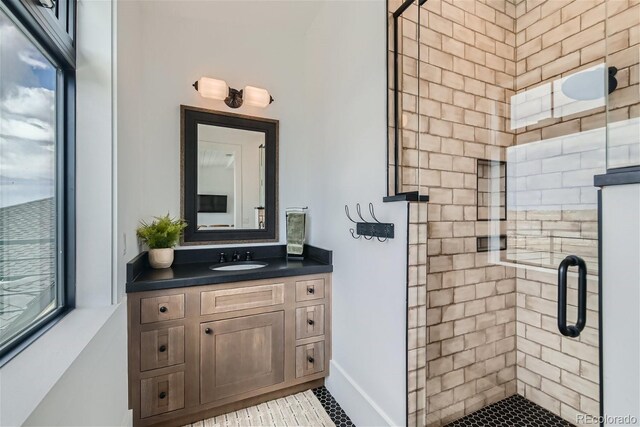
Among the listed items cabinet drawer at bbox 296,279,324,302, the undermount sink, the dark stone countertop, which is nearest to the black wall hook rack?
the dark stone countertop

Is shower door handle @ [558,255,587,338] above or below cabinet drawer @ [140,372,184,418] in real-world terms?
above

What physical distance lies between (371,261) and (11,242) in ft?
5.17

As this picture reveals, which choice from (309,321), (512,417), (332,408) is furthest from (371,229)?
(512,417)

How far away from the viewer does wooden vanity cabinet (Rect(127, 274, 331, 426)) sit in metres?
1.65

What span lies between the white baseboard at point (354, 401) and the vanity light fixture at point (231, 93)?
2186 millimetres

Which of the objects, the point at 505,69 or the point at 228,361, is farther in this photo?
the point at 505,69

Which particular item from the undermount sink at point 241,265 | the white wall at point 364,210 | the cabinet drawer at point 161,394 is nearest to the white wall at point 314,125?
the white wall at point 364,210

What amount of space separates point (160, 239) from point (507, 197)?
2.48 meters

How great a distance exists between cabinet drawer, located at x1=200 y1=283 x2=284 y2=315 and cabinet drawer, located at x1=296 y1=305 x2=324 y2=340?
194mm

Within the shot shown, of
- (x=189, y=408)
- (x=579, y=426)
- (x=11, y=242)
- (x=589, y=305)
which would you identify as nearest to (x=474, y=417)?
(x=579, y=426)

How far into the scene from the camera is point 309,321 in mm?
2082

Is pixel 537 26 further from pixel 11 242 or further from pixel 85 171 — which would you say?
pixel 11 242

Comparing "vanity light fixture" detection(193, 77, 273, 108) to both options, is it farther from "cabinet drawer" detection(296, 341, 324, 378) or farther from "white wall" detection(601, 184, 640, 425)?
"white wall" detection(601, 184, 640, 425)

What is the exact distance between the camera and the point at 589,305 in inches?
46.5
